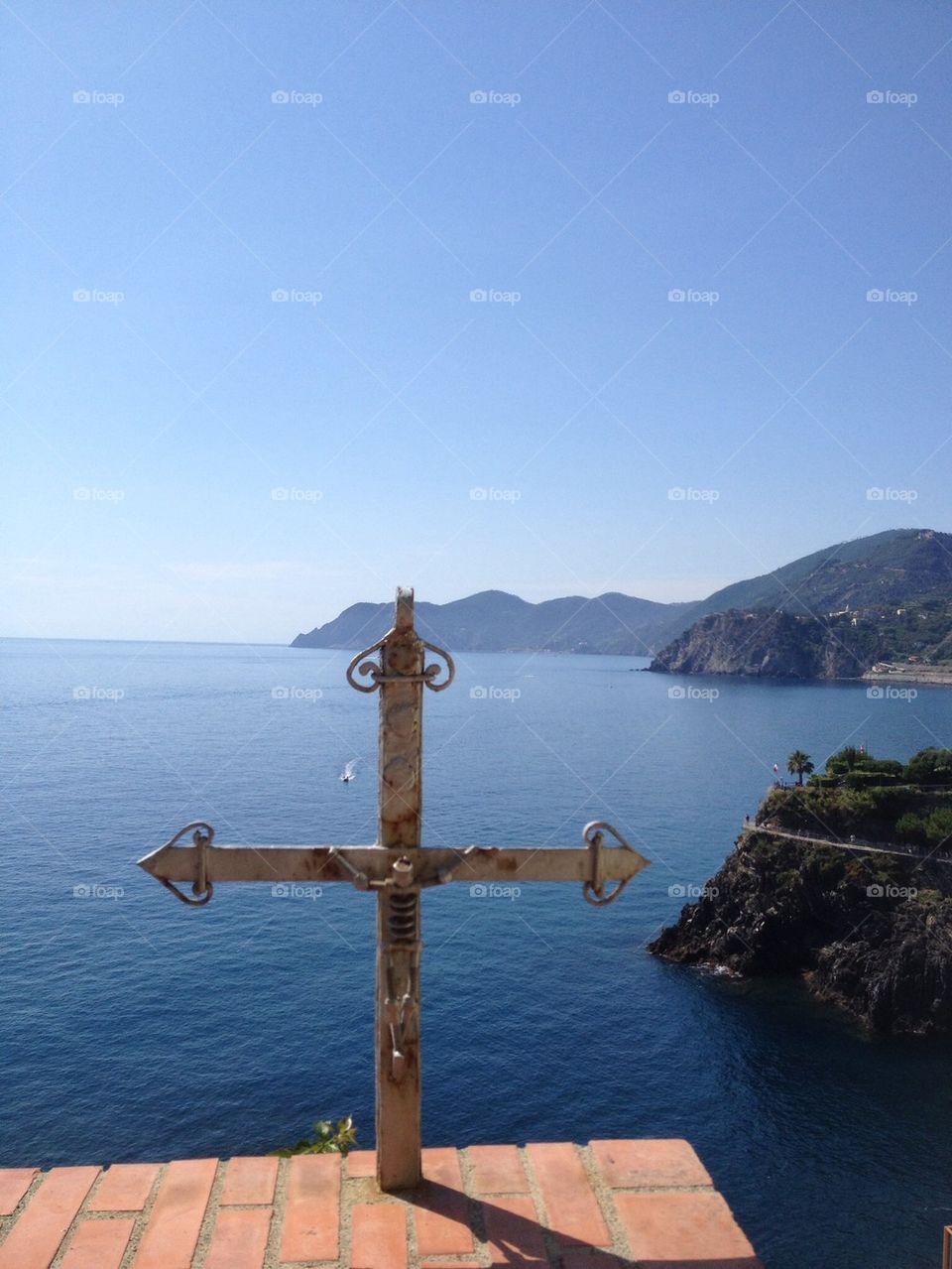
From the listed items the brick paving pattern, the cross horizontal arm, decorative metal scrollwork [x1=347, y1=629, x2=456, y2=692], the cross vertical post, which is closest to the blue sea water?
the brick paving pattern

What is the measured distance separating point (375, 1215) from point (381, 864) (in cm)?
161

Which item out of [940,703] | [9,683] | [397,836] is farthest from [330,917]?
[9,683]

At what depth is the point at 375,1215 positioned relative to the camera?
4531 mm

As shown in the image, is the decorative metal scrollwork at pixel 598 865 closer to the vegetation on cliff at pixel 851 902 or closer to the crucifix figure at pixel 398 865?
the crucifix figure at pixel 398 865

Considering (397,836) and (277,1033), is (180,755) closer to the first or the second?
(277,1033)

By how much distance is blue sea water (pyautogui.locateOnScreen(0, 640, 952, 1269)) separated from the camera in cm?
2773

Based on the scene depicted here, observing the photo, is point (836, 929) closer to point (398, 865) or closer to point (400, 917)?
point (400, 917)

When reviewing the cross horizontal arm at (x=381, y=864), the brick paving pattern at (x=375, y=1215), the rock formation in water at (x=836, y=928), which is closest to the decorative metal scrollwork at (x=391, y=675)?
the cross horizontal arm at (x=381, y=864)

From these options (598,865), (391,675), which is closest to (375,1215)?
(598,865)

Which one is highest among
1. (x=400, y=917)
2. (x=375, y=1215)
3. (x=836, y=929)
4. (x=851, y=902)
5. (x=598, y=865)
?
(x=598, y=865)

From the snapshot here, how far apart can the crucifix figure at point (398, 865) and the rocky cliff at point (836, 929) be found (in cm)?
3784

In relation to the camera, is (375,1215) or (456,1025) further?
(456,1025)

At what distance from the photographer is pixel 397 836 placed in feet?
15.9

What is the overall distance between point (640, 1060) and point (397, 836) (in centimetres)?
3235
